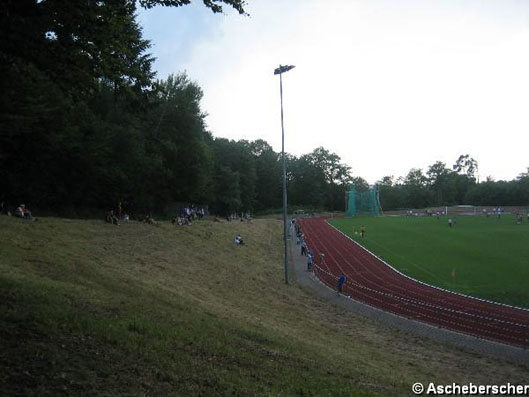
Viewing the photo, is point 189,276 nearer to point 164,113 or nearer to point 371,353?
point 371,353

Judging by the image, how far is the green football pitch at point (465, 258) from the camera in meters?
24.8

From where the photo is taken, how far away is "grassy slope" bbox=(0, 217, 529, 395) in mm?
6492

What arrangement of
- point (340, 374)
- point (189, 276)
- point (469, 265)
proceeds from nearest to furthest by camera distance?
point (340, 374) < point (189, 276) < point (469, 265)

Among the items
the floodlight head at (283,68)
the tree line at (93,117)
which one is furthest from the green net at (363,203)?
the floodlight head at (283,68)

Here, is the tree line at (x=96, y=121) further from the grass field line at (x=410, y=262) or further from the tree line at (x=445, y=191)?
the tree line at (x=445, y=191)

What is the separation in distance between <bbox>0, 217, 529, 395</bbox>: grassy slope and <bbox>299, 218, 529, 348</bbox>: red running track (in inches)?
103

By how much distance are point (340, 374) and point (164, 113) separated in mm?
43820

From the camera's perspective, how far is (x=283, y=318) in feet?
58.3

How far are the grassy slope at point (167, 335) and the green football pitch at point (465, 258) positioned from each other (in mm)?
8917

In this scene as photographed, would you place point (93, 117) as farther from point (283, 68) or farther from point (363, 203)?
point (363, 203)

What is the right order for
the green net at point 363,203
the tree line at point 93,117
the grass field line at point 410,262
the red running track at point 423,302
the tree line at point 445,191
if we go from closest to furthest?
the tree line at point 93,117, the red running track at point 423,302, the grass field line at point 410,262, the green net at point 363,203, the tree line at point 445,191

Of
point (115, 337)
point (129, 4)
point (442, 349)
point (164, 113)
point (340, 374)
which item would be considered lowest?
point (442, 349)

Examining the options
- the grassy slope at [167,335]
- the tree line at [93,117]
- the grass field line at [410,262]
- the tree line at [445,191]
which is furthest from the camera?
the tree line at [445,191]

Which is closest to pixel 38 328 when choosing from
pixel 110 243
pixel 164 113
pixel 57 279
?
pixel 57 279
